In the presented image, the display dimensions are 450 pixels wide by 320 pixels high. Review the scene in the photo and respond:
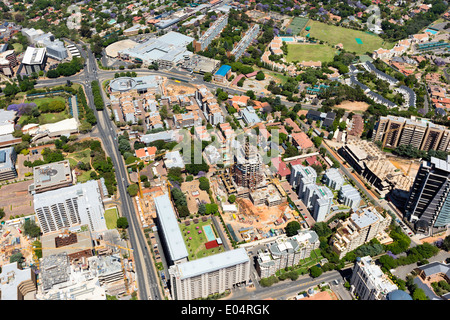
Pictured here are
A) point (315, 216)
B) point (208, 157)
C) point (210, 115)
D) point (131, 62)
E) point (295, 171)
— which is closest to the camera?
point (315, 216)

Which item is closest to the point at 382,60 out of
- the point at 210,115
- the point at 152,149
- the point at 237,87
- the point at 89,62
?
the point at 237,87

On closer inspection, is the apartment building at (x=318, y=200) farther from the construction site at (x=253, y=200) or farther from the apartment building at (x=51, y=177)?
the apartment building at (x=51, y=177)

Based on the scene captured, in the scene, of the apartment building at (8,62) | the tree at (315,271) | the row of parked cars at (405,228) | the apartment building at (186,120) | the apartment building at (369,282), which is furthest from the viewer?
the apartment building at (8,62)

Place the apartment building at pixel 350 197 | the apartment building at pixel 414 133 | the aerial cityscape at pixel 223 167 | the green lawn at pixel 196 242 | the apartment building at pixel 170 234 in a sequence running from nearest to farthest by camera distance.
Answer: the apartment building at pixel 170 234 → the aerial cityscape at pixel 223 167 → the green lawn at pixel 196 242 → the apartment building at pixel 350 197 → the apartment building at pixel 414 133

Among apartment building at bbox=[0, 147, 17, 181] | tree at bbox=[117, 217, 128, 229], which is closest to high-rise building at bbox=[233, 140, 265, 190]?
tree at bbox=[117, 217, 128, 229]

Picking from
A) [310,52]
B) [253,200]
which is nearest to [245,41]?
[310,52]

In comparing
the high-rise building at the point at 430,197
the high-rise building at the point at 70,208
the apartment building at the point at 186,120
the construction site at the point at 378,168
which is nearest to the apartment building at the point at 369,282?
the high-rise building at the point at 430,197

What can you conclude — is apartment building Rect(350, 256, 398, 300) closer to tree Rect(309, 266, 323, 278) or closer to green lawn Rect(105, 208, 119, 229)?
tree Rect(309, 266, 323, 278)
